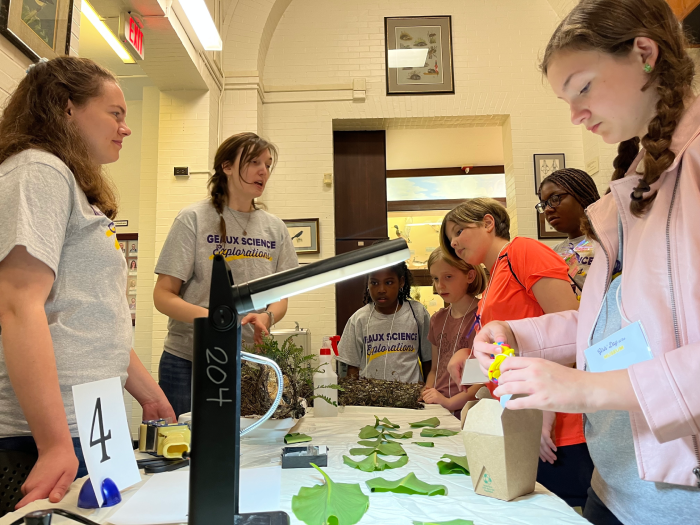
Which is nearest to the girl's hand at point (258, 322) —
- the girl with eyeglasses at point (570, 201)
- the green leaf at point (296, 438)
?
the green leaf at point (296, 438)

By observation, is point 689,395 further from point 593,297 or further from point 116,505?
point 116,505

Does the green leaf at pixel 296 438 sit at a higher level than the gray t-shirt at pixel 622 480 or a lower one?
lower

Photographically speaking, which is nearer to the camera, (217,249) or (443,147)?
(217,249)

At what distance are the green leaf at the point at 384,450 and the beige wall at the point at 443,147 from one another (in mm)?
5236

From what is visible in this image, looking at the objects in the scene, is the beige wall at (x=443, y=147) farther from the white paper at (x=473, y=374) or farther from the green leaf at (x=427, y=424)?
the white paper at (x=473, y=374)

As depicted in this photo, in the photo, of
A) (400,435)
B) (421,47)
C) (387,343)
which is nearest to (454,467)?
(400,435)

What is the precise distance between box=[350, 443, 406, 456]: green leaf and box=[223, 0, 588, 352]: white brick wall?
12.1 ft

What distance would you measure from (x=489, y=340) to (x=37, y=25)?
2049 mm

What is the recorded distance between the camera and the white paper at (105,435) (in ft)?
2.75

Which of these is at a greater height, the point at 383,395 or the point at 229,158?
the point at 229,158

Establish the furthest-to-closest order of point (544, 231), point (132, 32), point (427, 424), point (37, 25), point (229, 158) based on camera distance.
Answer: point (544, 231) → point (132, 32) → point (229, 158) → point (37, 25) → point (427, 424)

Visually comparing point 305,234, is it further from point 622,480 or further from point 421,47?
point 622,480

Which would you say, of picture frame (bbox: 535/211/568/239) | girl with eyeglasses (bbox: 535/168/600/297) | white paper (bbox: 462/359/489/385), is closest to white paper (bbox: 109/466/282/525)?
white paper (bbox: 462/359/489/385)

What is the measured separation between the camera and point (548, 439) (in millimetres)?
1350
